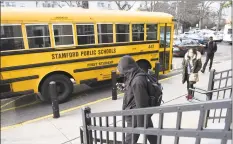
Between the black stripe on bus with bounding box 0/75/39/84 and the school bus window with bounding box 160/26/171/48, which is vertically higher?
the school bus window with bounding box 160/26/171/48

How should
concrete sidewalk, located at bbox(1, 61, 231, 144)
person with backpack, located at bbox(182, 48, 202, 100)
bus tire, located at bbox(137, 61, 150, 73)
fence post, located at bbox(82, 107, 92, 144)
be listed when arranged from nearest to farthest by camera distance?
fence post, located at bbox(82, 107, 92, 144) → concrete sidewalk, located at bbox(1, 61, 231, 144) → person with backpack, located at bbox(182, 48, 202, 100) → bus tire, located at bbox(137, 61, 150, 73)

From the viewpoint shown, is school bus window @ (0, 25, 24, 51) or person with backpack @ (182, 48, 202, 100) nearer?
school bus window @ (0, 25, 24, 51)

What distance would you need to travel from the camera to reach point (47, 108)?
5.95m

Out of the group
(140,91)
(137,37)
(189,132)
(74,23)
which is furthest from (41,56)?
(189,132)

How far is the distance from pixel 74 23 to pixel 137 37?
233 cm

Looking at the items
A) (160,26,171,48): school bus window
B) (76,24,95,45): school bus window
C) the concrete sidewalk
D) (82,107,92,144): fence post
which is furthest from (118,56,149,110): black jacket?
(160,26,171,48): school bus window

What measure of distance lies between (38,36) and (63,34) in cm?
66

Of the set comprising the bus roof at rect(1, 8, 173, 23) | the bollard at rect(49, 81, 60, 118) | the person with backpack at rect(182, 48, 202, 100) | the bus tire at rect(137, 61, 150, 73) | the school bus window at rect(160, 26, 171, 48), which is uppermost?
the bus roof at rect(1, 8, 173, 23)

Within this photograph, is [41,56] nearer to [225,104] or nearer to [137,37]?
[137,37]

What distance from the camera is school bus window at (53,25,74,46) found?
584 cm

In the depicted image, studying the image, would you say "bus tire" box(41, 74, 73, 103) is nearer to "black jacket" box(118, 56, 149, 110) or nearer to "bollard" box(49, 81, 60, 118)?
"bollard" box(49, 81, 60, 118)

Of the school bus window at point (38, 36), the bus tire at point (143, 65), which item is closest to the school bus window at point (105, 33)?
the school bus window at point (38, 36)

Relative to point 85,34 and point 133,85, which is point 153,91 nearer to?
point 133,85

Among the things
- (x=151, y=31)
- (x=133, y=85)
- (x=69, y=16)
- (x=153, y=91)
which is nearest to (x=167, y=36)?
(x=151, y=31)
